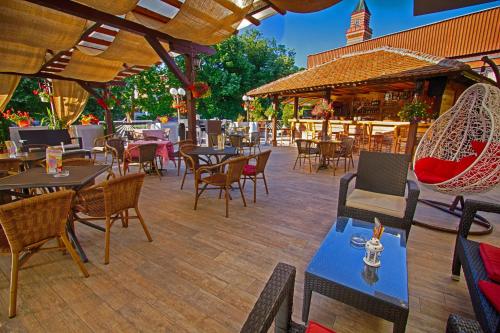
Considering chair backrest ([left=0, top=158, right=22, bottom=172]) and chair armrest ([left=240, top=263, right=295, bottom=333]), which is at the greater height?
chair backrest ([left=0, top=158, right=22, bottom=172])

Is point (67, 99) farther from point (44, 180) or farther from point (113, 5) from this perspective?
point (44, 180)

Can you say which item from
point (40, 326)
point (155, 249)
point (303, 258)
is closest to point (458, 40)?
point (303, 258)

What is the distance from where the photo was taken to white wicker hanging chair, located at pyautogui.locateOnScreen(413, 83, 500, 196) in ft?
7.77

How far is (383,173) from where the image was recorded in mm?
2598

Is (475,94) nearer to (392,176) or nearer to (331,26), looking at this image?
(392,176)

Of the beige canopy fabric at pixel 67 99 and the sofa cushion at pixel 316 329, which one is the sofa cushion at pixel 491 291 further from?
the beige canopy fabric at pixel 67 99

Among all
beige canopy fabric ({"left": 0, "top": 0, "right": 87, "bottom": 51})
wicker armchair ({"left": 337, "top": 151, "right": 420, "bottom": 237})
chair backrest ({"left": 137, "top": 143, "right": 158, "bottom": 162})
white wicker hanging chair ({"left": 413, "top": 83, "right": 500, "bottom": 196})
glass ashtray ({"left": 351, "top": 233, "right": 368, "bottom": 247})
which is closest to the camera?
glass ashtray ({"left": 351, "top": 233, "right": 368, "bottom": 247})

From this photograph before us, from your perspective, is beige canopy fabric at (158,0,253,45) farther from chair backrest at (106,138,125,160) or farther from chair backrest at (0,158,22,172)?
chair backrest at (106,138,125,160)

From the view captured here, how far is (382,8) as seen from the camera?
17.0 meters

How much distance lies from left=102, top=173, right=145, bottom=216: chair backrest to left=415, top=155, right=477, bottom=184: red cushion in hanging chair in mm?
3251

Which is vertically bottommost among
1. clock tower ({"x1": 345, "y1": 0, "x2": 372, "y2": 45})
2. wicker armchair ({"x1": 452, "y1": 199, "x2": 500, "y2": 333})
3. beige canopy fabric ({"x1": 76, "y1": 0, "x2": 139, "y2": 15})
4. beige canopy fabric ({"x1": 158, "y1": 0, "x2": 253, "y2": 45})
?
wicker armchair ({"x1": 452, "y1": 199, "x2": 500, "y2": 333})

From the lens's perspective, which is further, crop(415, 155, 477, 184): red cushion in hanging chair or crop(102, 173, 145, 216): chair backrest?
crop(415, 155, 477, 184): red cushion in hanging chair

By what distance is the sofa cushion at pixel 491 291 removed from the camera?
3.33ft

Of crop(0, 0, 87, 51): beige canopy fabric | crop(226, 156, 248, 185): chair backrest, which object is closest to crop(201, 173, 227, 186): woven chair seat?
crop(226, 156, 248, 185): chair backrest
